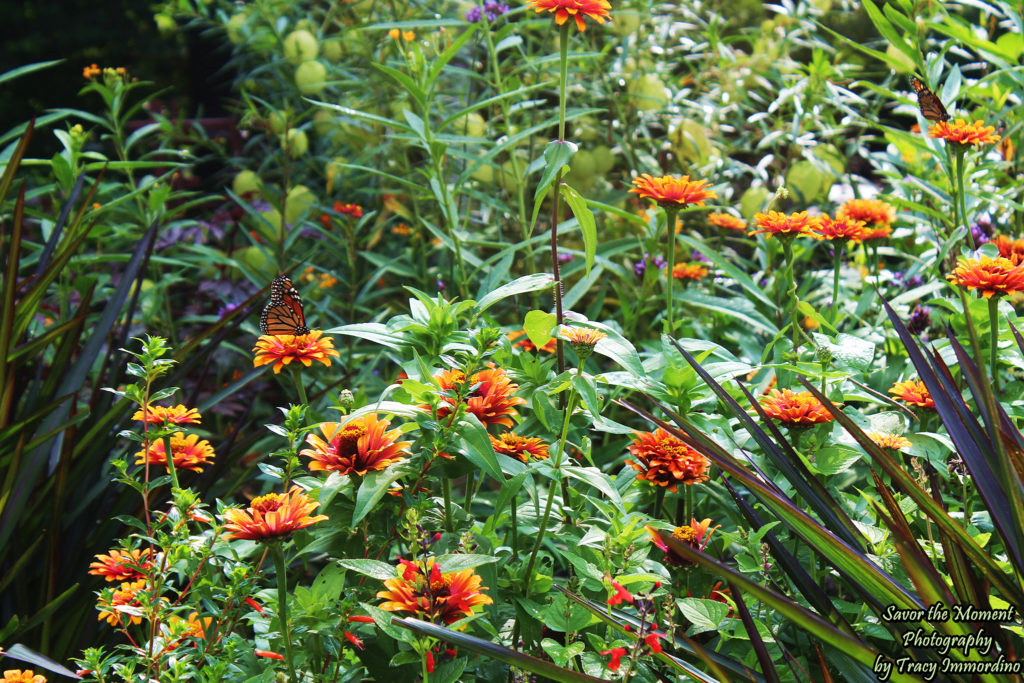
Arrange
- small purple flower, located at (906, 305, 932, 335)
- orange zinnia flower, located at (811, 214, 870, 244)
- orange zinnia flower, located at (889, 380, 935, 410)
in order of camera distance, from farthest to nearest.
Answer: small purple flower, located at (906, 305, 932, 335)
orange zinnia flower, located at (811, 214, 870, 244)
orange zinnia flower, located at (889, 380, 935, 410)

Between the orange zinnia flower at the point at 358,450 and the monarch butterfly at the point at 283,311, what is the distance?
431 mm

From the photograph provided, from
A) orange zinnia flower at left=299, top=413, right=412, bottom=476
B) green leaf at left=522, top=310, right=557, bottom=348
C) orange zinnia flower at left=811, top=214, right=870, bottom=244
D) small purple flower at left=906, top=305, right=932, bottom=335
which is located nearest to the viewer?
orange zinnia flower at left=299, top=413, right=412, bottom=476

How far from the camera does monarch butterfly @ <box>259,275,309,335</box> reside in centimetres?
117

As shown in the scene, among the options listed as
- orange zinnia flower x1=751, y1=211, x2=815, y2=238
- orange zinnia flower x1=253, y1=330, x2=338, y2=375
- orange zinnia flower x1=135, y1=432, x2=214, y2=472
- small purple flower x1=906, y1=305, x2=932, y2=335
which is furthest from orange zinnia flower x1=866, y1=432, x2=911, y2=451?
orange zinnia flower x1=135, y1=432, x2=214, y2=472

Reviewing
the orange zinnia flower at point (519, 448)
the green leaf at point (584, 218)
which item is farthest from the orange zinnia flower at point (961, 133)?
the orange zinnia flower at point (519, 448)

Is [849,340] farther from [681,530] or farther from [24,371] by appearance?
[24,371]

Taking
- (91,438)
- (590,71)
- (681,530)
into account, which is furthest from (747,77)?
(91,438)

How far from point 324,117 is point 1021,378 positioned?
1.82 m

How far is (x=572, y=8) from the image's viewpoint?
33.8 inches

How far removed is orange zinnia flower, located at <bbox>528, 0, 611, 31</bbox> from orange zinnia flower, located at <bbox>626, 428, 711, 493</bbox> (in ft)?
1.47

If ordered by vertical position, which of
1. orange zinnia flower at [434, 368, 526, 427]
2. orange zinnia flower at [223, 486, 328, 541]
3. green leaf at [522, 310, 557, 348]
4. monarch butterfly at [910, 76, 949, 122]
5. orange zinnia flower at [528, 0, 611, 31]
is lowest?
orange zinnia flower at [434, 368, 526, 427]

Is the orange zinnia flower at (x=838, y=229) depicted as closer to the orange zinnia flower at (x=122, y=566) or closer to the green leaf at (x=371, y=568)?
the green leaf at (x=371, y=568)

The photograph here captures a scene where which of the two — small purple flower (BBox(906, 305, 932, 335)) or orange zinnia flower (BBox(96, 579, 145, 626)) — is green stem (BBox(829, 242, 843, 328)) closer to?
small purple flower (BBox(906, 305, 932, 335))

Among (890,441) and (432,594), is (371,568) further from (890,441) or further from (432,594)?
(890,441)
